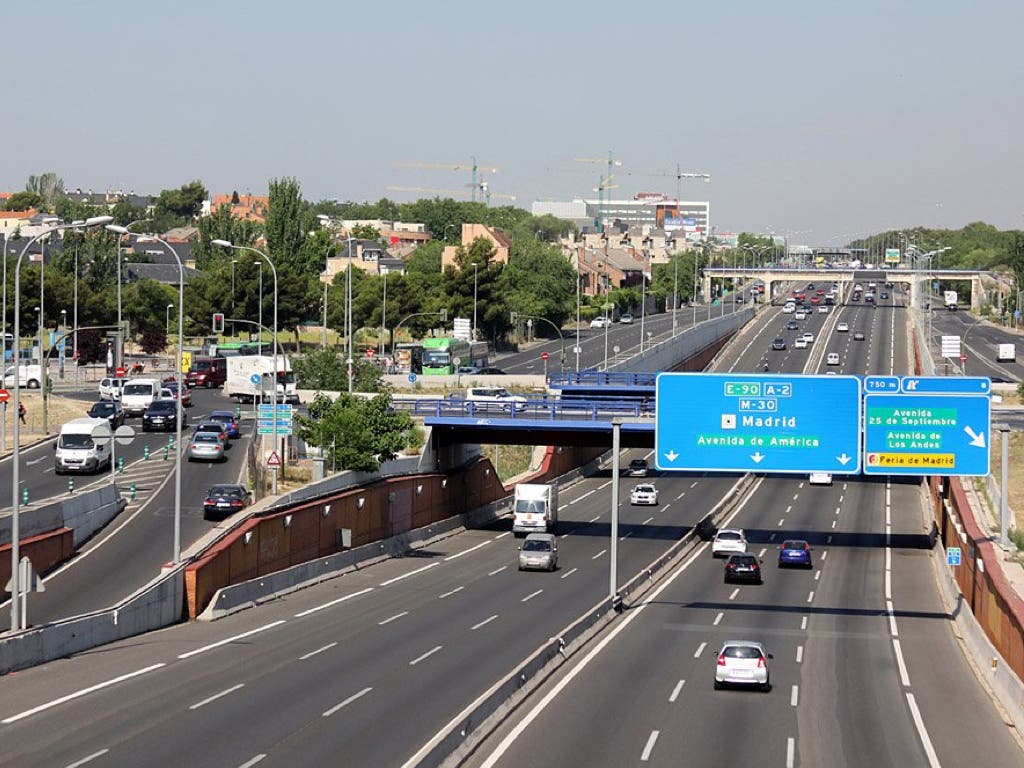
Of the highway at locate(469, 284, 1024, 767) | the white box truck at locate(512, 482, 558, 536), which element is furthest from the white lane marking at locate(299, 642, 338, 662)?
the white box truck at locate(512, 482, 558, 536)

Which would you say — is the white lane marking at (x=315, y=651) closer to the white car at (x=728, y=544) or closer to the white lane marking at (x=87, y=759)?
the white lane marking at (x=87, y=759)

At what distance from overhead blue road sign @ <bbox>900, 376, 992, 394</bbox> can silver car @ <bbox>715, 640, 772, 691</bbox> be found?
47.2ft

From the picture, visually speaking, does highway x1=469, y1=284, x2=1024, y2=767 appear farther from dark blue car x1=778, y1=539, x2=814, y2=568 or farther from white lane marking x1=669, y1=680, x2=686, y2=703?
dark blue car x1=778, y1=539, x2=814, y2=568

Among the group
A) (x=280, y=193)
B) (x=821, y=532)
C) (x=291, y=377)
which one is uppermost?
(x=280, y=193)

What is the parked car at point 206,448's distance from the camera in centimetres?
6825

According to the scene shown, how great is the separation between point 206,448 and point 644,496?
2765 centimetres

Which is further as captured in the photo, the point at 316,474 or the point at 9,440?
the point at 9,440

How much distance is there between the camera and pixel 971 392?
47.7m

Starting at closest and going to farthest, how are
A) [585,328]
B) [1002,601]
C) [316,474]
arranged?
1. [1002,601]
2. [316,474]
3. [585,328]

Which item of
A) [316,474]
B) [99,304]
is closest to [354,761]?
[316,474]

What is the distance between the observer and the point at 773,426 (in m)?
47.5

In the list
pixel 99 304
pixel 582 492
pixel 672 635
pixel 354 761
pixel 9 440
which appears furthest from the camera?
pixel 99 304

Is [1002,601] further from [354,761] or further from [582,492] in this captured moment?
[582,492]

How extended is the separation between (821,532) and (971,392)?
29.3 metres
